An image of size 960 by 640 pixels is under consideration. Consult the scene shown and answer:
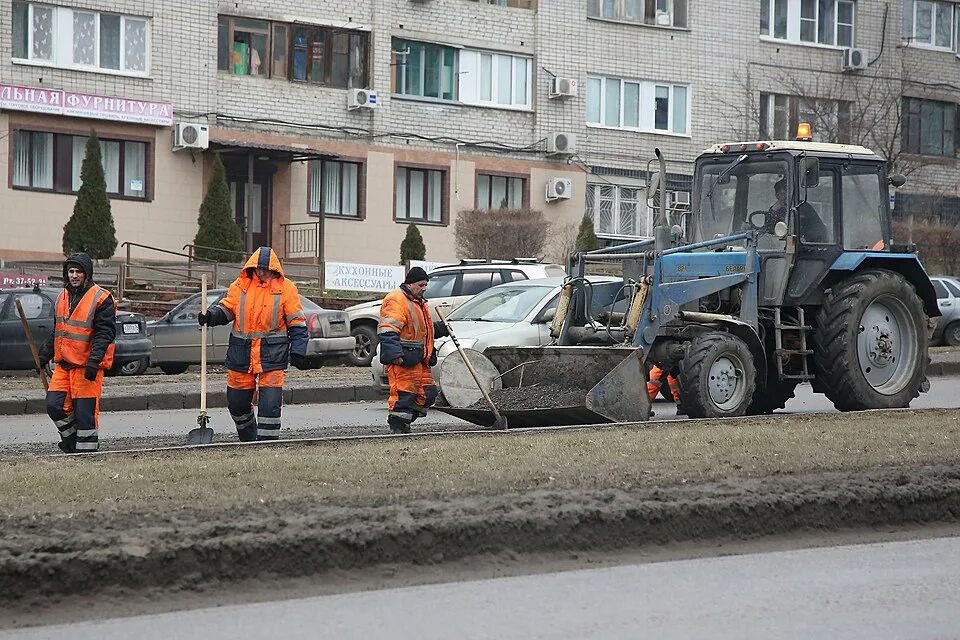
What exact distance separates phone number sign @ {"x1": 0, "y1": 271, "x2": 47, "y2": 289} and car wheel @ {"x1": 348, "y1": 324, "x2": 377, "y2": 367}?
20.2 feet

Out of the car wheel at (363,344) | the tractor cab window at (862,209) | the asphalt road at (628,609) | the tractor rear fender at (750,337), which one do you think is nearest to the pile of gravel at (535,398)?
the tractor rear fender at (750,337)

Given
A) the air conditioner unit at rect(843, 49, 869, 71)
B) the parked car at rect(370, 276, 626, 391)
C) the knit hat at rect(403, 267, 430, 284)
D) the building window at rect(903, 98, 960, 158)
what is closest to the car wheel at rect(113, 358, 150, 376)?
the parked car at rect(370, 276, 626, 391)

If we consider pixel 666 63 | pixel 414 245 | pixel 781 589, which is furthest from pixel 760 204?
pixel 666 63

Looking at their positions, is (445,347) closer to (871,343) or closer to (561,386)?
(561,386)

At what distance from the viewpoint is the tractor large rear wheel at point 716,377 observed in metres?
13.4

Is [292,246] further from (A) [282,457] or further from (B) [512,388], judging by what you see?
(A) [282,457]

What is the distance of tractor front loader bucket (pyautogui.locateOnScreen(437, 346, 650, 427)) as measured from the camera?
1285 cm

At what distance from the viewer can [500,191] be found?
127ft

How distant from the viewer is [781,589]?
6.71 meters

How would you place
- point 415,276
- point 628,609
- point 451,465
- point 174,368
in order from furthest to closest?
point 174,368
point 415,276
point 451,465
point 628,609

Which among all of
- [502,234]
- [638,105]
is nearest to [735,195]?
[502,234]

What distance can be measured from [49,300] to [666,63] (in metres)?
23.0

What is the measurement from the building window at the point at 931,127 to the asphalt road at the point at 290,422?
26.9 m

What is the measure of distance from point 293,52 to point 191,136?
3.89 meters
